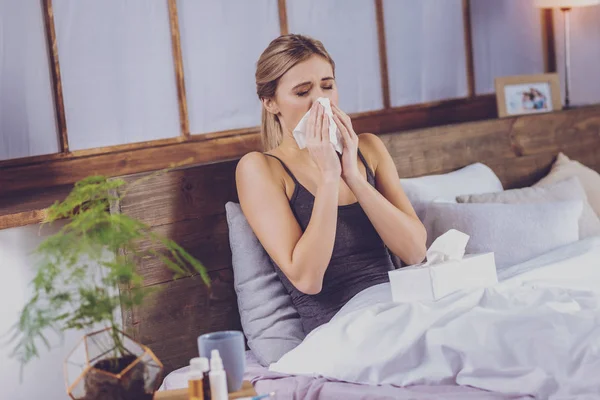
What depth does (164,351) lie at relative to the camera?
247 centimetres

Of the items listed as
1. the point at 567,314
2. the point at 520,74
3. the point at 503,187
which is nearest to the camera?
the point at 567,314

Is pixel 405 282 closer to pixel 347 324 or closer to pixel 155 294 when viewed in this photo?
pixel 347 324

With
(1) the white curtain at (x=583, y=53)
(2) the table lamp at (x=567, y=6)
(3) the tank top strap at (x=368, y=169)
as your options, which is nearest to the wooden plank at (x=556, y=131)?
(2) the table lamp at (x=567, y=6)

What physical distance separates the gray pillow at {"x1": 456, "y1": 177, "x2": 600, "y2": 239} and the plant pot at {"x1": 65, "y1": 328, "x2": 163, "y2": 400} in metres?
1.73

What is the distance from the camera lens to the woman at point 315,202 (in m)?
2.30

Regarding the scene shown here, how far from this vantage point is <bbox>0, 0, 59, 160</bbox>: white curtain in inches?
106

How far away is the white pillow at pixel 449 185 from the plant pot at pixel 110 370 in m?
1.52

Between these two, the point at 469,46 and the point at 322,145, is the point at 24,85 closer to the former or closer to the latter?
the point at 322,145

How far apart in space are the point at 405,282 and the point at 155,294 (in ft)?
2.30

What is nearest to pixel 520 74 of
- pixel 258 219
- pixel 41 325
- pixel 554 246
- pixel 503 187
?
pixel 503 187

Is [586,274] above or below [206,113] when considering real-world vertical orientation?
below

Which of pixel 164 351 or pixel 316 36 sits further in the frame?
pixel 316 36

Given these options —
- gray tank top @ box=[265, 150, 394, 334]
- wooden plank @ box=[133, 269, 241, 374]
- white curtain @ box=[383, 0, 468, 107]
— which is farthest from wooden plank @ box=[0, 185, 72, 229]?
white curtain @ box=[383, 0, 468, 107]

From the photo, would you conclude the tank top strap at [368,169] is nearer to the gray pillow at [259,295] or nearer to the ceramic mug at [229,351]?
the gray pillow at [259,295]
